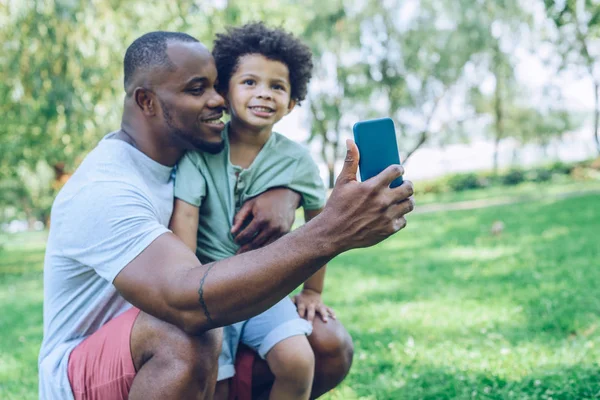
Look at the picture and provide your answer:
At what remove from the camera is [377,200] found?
166 cm

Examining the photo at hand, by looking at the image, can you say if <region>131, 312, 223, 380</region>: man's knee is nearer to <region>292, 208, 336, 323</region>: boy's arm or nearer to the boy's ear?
<region>292, 208, 336, 323</region>: boy's arm

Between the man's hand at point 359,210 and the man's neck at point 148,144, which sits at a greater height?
the man's neck at point 148,144

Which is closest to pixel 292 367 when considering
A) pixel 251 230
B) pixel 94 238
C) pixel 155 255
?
pixel 251 230

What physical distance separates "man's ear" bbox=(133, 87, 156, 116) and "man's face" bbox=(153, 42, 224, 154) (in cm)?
3

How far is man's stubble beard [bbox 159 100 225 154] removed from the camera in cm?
233

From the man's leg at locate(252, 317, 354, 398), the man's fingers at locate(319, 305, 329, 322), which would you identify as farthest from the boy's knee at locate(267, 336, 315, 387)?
the man's fingers at locate(319, 305, 329, 322)

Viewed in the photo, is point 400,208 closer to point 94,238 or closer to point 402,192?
point 402,192

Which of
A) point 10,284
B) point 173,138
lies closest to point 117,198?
point 173,138

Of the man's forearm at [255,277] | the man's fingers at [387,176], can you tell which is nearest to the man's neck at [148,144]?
the man's forearm at [255,277]

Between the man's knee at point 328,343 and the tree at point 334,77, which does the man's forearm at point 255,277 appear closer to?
the man's knee at point 328,343

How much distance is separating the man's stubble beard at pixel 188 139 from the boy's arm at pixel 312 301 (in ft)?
1.63

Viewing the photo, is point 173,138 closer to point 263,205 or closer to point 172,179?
point 172,179

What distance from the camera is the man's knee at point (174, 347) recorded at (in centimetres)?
188

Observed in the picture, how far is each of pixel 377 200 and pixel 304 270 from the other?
0.26 meters
